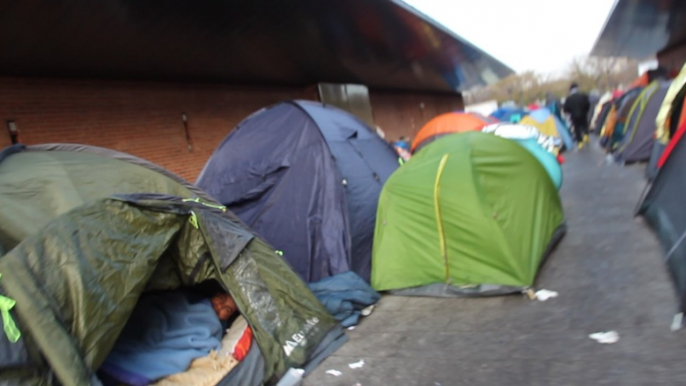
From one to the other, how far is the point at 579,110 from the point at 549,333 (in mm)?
12334

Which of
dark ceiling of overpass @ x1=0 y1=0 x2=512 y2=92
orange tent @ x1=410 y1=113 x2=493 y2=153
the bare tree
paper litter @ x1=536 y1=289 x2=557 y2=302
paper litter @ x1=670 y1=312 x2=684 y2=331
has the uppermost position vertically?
dark ceiling of overpass @ x1=0 y1=0 x2=512 y2=92

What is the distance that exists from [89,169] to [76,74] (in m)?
5.46

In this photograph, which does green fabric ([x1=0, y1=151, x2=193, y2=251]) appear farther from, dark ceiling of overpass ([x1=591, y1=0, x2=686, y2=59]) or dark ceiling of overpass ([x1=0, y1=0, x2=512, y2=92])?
dark ceiling of overpass ([x1=591, y1=0, x2=686, y2=59])

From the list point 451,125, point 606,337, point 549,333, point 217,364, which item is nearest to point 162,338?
point 217,364

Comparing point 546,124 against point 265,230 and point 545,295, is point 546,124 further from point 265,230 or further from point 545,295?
point 265,230

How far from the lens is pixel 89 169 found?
11.0ft

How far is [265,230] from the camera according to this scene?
4.88m

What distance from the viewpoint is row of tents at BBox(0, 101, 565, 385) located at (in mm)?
2396

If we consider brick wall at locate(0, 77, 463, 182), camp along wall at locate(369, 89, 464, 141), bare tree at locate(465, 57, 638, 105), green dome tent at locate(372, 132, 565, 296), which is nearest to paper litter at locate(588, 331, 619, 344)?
green dome tent at locate(372, 132, 565, 296)

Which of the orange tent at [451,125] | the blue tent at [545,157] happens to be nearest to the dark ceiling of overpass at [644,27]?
the orange tent at [451,125]

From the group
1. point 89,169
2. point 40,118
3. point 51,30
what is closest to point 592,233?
point 89,169

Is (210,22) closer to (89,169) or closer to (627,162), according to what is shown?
(89,169)

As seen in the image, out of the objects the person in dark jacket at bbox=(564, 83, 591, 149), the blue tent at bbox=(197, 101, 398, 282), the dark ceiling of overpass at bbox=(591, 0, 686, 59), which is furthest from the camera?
the dark ceiling of overpass at bbox=(591, 0, 686, 59)

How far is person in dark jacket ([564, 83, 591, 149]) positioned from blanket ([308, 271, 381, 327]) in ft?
38.6
